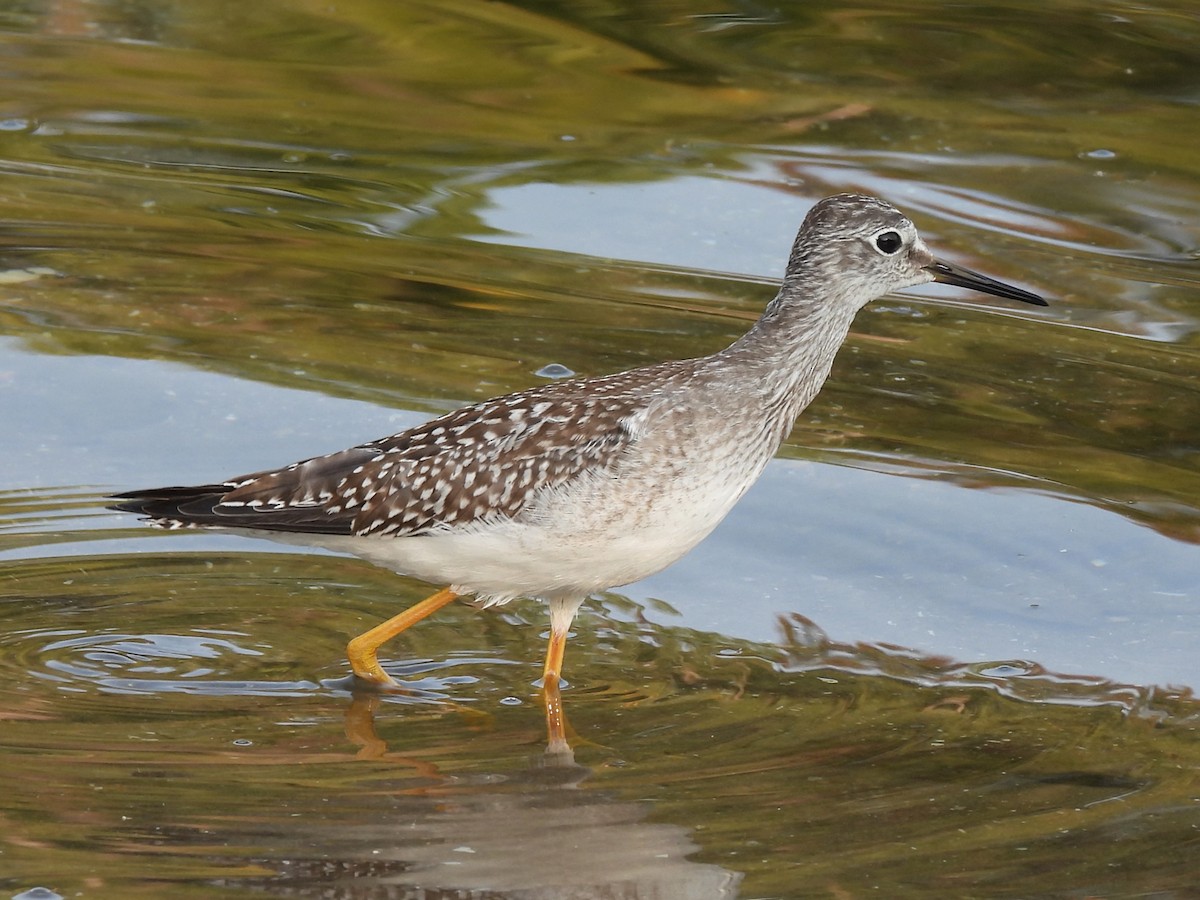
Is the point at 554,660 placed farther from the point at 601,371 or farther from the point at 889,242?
the point at 601,371

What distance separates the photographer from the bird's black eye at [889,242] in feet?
28.1

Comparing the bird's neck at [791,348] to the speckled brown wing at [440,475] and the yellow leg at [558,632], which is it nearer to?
the speckled brown wing at [440,475]

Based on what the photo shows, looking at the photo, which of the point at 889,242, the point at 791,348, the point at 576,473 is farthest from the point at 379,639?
the point at 889,242

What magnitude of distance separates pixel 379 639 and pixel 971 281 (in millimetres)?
3130

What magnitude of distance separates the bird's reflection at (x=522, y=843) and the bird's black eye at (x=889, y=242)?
2712 millimetres

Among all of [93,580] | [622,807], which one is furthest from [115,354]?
[622,807]

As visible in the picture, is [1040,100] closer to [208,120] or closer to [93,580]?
[208,120]

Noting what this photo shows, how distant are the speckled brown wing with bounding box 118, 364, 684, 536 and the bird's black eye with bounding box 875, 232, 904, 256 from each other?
49.3 inches

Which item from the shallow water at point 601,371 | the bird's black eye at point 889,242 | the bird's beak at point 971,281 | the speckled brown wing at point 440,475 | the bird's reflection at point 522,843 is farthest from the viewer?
the bird's beak at point 971,281

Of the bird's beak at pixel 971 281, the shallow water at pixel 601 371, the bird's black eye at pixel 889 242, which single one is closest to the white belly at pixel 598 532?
the shallow water at pixel 601 371

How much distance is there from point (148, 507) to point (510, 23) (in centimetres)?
786

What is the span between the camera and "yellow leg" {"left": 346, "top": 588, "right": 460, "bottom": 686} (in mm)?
8383

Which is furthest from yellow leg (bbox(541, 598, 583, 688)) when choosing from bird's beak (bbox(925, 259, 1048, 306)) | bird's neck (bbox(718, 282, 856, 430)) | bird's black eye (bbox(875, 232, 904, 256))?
bird's beak (bbox(925, 259, 1048, 306))

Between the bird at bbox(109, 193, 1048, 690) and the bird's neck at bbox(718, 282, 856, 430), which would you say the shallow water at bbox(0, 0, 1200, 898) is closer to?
the bird at bbox(109, 193, 1048, 690)
